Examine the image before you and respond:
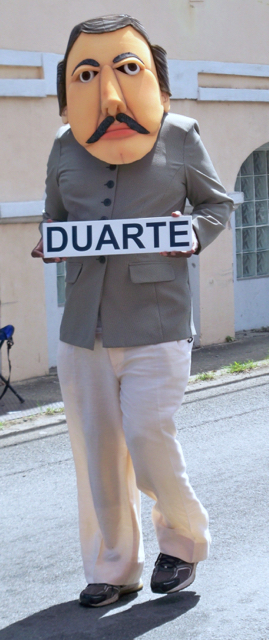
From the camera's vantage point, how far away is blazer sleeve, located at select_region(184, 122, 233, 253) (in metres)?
3.35

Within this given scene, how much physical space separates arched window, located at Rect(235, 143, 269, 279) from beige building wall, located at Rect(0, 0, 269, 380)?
806 millimetres

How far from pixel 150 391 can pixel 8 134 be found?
5.96 m

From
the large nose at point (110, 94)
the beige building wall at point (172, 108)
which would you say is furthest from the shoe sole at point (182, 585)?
the beige building wall at point (172, 108)

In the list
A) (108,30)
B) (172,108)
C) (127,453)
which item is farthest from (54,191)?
(172,108)

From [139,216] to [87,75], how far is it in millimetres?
568

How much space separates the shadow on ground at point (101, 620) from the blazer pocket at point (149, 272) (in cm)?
127

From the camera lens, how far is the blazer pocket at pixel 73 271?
3.42 meters

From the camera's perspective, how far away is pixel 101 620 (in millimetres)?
3344

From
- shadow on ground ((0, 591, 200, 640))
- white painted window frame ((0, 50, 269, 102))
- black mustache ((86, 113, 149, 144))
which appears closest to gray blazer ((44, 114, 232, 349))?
black mustache ((86, 113, 149, 144))

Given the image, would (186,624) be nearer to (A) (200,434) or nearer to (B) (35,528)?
(B) (35,528)

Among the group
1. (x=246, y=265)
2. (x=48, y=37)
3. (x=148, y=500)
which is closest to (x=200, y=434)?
(x=148, y=500)

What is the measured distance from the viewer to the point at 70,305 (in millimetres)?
3455

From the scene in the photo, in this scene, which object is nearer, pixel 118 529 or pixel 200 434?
pixel 118 529

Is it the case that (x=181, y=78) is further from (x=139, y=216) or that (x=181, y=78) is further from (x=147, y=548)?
Answer: (x=139, y=216)
